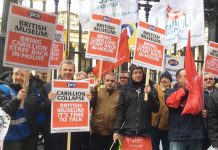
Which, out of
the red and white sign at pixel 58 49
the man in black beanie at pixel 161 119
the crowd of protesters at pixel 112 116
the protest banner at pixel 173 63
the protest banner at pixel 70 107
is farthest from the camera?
the protest banner at pixel 173 63

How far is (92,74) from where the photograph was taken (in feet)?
23.8

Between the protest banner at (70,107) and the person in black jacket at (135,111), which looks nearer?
the protest banner at (70,107)

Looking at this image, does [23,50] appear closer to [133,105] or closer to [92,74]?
[133,105]

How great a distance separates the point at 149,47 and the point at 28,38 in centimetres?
181

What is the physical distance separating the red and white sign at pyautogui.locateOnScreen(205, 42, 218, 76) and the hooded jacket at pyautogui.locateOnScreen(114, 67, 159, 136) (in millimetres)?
2129

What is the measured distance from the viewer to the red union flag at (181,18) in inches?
264

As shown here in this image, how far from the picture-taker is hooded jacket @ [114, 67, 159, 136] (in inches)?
213

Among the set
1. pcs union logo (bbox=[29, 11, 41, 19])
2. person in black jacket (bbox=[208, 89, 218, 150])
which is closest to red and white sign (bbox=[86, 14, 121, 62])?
pcs union logo (bbox=[29, 11, 41, 19])

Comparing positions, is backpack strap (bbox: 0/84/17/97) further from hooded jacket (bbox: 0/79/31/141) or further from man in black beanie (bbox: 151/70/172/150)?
man in black beanie (bbox: 151/70/172/150)

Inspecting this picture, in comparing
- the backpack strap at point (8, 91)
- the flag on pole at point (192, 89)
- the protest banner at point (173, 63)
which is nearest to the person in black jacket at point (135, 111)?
the flag on pole at point (192, 89)

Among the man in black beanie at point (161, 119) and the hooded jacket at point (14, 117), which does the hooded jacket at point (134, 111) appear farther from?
the hooded jacket at point (14, 117)

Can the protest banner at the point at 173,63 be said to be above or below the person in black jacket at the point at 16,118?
above

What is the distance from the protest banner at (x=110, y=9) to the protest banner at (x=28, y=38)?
2.16 m

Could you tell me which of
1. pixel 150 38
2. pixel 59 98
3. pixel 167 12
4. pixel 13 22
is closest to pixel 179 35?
pixel 167 12
